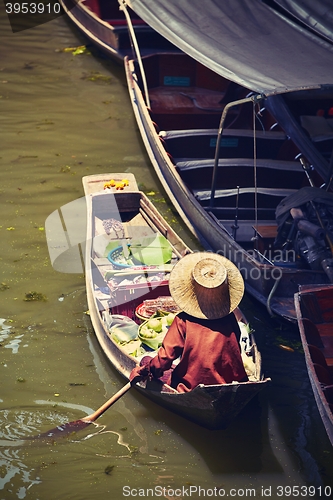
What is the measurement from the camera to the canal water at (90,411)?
5371mm

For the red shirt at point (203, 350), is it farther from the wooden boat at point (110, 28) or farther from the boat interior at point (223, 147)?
the wooden boat at point (110, 28)

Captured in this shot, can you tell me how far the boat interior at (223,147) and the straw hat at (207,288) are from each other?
6.69 ft

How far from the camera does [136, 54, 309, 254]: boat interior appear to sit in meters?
8.28

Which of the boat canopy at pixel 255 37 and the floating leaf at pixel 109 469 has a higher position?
the boat canopy at pixel 255 37

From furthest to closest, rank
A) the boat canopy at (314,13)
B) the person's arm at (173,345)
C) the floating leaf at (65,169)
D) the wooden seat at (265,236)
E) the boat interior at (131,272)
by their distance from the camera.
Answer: the floating leaf at (65,169)
the boat canopy at (314,13)
the wooden seat at (265,236)
the boat interior at (131,272)
the person's arm at (173,345)

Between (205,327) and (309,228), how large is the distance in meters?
2.20

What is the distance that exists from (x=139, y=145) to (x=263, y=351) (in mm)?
4707

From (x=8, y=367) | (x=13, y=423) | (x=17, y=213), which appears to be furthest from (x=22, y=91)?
(x=13, y=423)

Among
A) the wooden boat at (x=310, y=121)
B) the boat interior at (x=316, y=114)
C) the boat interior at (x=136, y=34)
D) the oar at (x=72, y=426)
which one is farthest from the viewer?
the boat interior at (x=136, y=34)

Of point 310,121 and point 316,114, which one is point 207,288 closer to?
point 310,121

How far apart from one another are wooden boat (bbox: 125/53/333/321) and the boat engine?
13mm

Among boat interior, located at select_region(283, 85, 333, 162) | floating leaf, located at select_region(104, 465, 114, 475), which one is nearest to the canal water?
floating leaf, located at select_region(104, 465, 114, 475)

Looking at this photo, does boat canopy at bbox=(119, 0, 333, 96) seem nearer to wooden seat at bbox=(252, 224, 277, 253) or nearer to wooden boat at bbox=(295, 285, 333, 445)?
wooden seat at bbox=(252, 224, 277, 253)

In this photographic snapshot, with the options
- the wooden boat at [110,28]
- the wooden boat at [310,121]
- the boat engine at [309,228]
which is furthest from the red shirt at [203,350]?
the wooden boat at [110,28]
